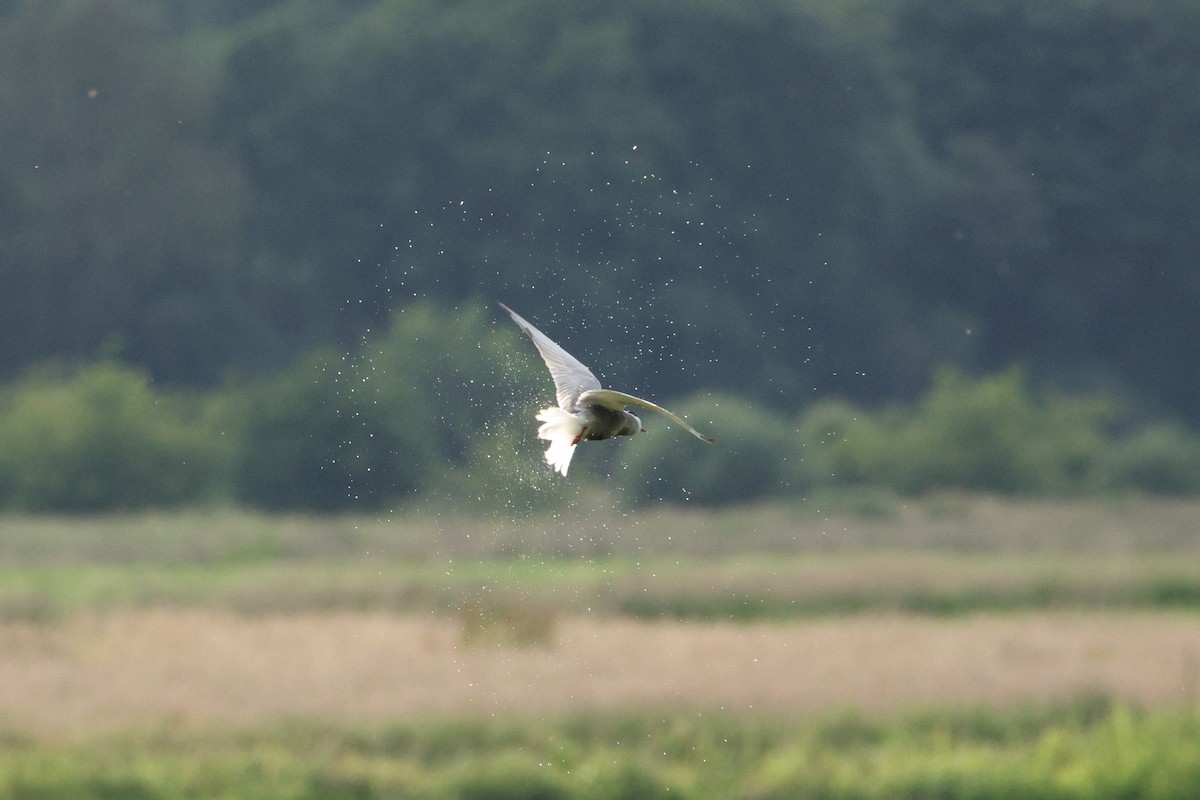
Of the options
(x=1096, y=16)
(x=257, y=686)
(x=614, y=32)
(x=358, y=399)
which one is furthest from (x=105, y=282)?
(x=257, y=686)

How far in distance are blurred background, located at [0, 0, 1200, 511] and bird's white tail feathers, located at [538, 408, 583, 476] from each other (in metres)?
17.8

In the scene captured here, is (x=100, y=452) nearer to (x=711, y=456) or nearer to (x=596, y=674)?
(x=711, y=456)

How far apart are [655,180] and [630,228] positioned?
188 cm

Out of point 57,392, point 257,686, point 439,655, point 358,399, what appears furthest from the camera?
point 57,392

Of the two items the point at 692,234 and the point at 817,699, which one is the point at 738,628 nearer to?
the point at 817,699

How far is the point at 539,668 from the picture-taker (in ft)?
45.0

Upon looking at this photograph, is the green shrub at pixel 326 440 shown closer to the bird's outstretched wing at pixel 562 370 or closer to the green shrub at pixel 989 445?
the green shrub at pixel 989 445

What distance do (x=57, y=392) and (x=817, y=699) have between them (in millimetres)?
18420

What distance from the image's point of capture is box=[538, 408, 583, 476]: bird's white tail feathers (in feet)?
20.1

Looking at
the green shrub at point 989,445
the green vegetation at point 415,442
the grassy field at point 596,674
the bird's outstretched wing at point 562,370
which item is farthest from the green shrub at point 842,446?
the bird's outstretched wing at point 562,370

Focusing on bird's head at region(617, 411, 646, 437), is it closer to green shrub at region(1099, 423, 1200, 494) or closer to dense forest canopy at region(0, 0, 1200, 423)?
dense forest canopy at region(0, 0, 1200, 423)

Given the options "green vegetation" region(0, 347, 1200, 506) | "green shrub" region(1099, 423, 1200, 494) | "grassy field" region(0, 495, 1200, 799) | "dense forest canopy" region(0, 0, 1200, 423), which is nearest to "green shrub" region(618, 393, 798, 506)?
"green vegetation" region(0, 347, 1200, 506)

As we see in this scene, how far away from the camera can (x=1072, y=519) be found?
25.8m

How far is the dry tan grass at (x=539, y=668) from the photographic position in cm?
1290
